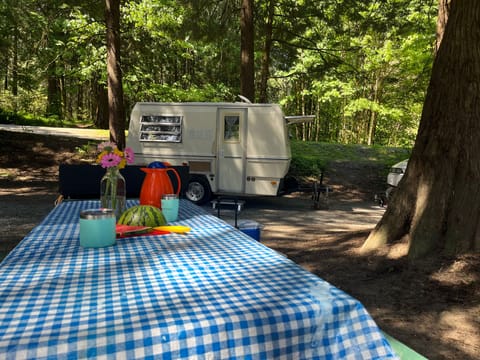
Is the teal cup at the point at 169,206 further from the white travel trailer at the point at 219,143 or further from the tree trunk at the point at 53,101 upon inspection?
the tree trunk at the point at 53,101

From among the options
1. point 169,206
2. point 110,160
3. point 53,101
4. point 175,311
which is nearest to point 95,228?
point 110,160

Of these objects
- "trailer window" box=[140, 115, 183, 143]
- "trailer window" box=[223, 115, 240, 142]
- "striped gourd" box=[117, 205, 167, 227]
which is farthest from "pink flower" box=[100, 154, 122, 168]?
"trailer window" box=[140, 115, 183, 143]

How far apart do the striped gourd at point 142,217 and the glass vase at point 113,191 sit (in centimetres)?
22

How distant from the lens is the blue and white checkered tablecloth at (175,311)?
1.09m

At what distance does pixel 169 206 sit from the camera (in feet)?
8.75

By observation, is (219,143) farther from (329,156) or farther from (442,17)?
(329,156)

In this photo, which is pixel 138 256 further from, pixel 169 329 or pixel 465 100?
pixel 465 100

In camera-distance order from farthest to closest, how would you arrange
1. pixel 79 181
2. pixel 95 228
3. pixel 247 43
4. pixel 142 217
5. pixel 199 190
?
pixel 247 43, pixel 199 190, pixel 79 181, pixel 142 217, pixel 95 228

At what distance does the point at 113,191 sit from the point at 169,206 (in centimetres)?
35

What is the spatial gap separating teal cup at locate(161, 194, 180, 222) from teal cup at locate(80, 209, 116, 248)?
67 cm

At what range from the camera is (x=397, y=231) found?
15.8 ft

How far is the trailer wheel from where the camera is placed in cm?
1016

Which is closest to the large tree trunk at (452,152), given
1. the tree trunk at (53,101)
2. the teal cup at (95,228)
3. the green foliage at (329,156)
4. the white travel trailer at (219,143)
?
the teal cup at (95,228)

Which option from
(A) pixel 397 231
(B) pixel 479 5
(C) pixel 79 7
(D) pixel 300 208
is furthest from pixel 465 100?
(C) pixel 79 7
